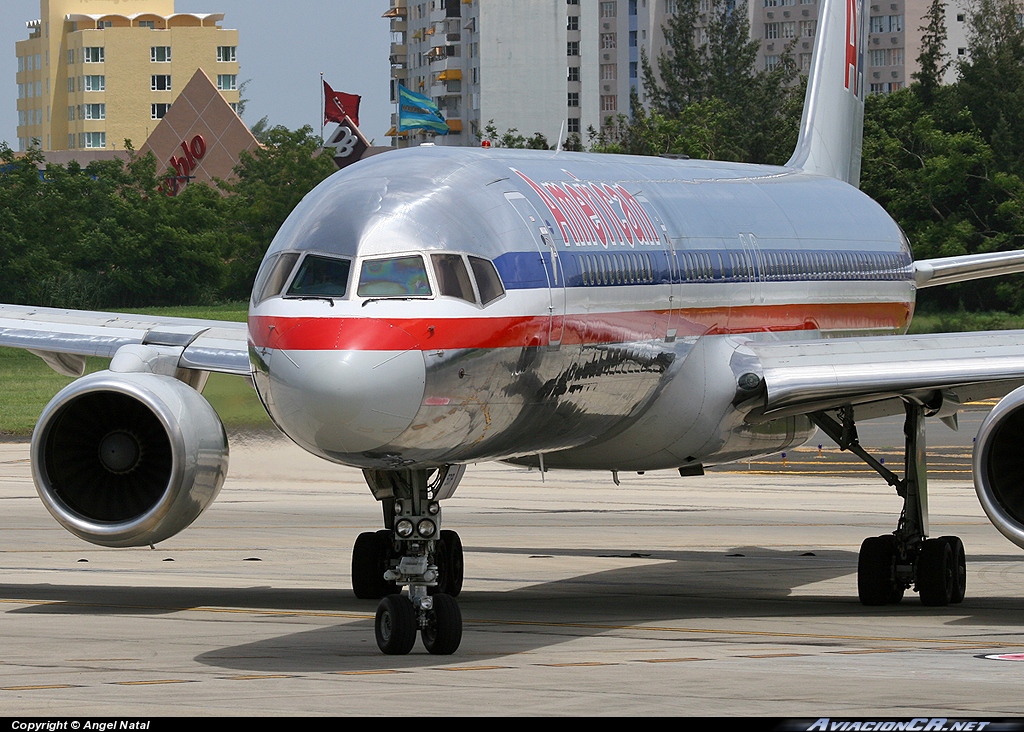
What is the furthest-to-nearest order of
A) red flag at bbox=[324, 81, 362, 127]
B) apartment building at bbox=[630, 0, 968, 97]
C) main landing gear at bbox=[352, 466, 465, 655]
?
1. apartment building at bbox=[630, 0, 968, 97]
2. red flag at bbox=[324, 81, 362, 127]
3. main landing gear at bbox=[352, 466, 465, 655]

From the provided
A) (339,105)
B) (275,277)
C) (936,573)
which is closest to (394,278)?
(275,277)

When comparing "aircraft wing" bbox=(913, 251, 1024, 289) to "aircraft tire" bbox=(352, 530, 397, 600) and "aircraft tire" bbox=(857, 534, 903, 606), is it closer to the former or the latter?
"aircraft tire" bbox=(857, 534, 903, 606)

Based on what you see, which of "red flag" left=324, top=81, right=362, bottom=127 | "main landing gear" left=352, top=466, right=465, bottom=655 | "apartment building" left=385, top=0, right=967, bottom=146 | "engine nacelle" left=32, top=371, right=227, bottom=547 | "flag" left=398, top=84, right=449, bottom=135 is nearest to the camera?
"main landing gear" left=352, top=466, right=465, bottom=655

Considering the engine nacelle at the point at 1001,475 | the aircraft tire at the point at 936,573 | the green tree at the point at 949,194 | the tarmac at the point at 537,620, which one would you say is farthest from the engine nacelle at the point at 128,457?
the green tree at the point at 949,194

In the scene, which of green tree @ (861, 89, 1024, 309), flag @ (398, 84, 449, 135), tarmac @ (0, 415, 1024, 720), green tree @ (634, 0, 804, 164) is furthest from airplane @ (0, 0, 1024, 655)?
green tree @ (634, 0, 804, 164)

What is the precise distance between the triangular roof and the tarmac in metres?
106

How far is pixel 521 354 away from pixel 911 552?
732 cm

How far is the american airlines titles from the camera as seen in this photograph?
17578 millimetres

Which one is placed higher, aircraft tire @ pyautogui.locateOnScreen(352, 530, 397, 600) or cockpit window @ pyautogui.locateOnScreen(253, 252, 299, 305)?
cockpit window @ pyautogui.locateOnScreen(253, 252, 299, 305)

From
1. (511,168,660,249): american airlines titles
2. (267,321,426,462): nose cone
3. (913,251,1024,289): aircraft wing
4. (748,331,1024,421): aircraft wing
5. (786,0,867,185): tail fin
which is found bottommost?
(748,331,1024,421): aircraft wing

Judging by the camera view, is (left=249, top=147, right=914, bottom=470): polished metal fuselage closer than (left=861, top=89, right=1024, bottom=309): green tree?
Yes

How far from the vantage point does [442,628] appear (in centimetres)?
1532

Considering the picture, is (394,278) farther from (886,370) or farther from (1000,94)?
(1000,94)

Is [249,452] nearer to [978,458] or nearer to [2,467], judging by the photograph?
[2,467]
